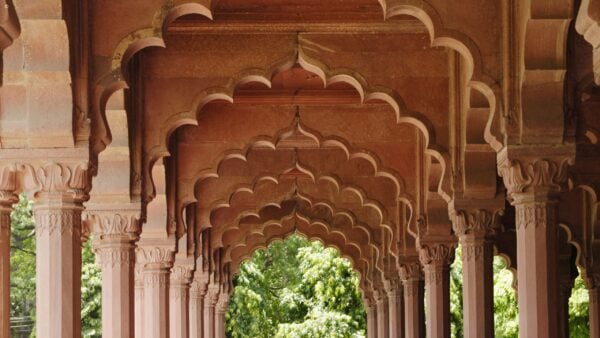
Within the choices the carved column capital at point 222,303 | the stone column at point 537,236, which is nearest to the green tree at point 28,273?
the carved column capital at point 222,303

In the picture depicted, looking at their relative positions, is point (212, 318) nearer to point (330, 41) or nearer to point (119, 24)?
point (330, 41)

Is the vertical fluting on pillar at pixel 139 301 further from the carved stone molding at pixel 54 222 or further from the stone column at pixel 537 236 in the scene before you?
the stone column at pixel 537 236

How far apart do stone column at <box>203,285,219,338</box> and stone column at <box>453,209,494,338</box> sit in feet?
53.4

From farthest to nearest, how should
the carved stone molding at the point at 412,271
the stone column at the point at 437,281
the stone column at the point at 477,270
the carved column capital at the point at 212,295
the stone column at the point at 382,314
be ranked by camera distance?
the stone column at the point at 382,314 → the carved column capital at the point at 212,295 → the carved stone molding at the point at 412,271 → the stone column at the point at 437,281 → the stone column at the point at 477,270

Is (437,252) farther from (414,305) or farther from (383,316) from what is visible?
(383,316)

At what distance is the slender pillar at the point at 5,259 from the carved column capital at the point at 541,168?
16.8 feet

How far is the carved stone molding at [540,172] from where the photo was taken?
13977 mm

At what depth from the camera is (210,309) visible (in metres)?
34.2

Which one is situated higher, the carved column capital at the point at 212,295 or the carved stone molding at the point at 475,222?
the carved column capital at the point at 212,295

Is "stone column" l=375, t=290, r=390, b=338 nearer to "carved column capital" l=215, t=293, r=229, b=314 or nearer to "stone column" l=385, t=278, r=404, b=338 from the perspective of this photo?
"stone column" l=385, t=278, r=404, b=338

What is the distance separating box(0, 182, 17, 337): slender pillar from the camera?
13.1 metres

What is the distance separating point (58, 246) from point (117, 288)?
3.58 m

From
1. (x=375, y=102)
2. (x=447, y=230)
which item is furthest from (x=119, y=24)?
(x=447, y=230)

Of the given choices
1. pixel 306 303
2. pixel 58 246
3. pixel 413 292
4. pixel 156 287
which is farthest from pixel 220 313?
pixel 58 246
